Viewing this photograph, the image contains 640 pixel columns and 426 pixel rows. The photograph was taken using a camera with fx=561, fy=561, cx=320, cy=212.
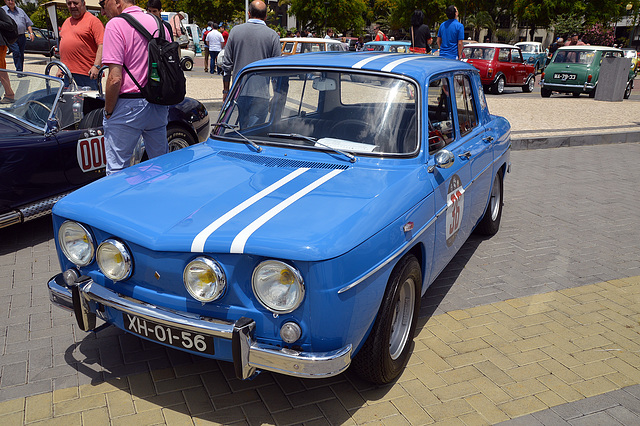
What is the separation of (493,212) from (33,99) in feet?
15.1

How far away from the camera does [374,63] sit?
12.4ft

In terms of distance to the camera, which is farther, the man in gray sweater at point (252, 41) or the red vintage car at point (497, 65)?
the red vintage car at point (497, 65)

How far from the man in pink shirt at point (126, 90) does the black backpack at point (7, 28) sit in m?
6.26

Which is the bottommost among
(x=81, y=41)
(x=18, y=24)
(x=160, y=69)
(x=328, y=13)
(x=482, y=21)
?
(x=160, y=69)

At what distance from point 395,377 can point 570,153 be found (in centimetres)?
821

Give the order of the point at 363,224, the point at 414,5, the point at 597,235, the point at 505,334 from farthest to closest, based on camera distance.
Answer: the point at 414,5, the point at 597,235, the point at 505,334, the point at 363,224

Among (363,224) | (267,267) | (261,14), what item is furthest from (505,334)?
(261,14)

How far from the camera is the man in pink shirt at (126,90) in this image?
440 cm

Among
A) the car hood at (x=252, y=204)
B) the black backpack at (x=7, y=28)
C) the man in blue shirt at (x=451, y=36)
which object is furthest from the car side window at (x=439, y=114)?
the black backpack at (x=7, y=28)

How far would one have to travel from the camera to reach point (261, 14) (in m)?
7.08

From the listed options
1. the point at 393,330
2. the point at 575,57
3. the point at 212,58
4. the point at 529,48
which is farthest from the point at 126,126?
the point at 529,48

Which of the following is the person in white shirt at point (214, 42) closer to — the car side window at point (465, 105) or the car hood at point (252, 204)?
the car side window at point (465, 105)

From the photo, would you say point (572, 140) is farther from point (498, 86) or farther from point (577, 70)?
point (498, 86)

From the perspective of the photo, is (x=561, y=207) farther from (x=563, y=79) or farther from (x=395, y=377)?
(x=563, y=79)
